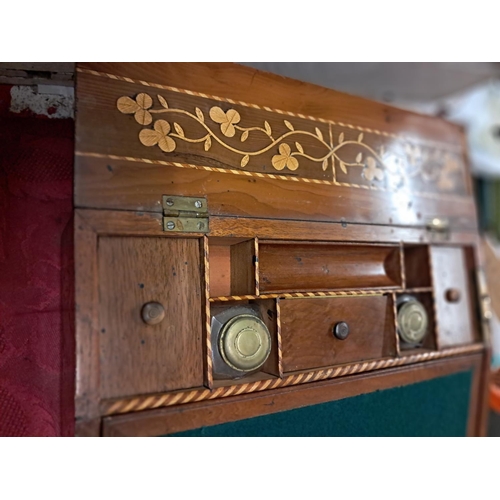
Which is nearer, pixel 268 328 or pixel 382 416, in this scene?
pixel 268 328

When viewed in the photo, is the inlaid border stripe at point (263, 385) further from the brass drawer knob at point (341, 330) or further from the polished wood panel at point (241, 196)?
the polished wood panel at point (241, 196)

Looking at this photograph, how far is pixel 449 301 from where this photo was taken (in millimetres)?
1365

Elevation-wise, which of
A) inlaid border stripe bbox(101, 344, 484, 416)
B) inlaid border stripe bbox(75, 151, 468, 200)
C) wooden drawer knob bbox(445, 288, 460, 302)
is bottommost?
inlaid border stripe bbox(101, 344, 484, 416)

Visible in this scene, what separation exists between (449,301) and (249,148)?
887 mm

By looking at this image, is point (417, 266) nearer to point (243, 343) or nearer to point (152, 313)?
point (243, 343)

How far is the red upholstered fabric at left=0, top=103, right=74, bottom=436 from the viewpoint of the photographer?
3.37 feet

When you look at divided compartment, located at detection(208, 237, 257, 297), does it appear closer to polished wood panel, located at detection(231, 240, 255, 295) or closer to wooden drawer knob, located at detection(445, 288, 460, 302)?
polished wood panel, located at detection(231, 240, 255, 295)

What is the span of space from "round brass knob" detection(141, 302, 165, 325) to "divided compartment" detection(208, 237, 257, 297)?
0.66ft

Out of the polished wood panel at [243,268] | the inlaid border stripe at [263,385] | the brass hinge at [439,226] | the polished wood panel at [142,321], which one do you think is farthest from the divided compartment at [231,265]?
the brass hinge at [439,226]

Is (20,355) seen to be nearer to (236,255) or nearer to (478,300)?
(236,255)

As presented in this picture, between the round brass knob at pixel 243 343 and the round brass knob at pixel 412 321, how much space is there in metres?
0.51

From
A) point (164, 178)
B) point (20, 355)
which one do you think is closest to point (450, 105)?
point (164, 178)

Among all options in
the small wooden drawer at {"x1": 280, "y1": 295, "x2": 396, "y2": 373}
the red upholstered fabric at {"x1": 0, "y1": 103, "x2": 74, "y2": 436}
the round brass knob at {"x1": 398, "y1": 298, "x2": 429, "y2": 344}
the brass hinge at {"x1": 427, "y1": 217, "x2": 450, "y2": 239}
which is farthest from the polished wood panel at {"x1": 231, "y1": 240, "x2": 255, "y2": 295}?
the brass hinge at {"x1": 427, "y1": 217, "x2": 450, "y2": 239}

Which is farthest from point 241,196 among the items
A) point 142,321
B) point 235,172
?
point 142,321
